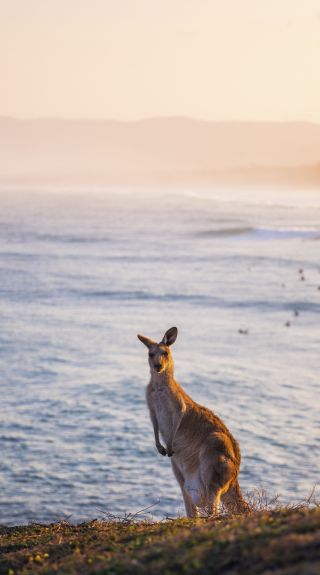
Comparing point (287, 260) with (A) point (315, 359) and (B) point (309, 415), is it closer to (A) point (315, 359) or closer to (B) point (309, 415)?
(A) point (315, 359)

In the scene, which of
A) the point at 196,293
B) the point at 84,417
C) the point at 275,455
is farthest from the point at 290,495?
the point at 196,293

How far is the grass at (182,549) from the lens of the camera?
6395 mm

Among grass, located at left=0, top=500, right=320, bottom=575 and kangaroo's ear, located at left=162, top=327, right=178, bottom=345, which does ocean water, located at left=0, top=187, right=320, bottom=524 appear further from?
kangaroo's ear, located at left=162, top=327, right=178, bottom=345

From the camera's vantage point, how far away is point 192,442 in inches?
394

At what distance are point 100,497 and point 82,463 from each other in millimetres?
2210

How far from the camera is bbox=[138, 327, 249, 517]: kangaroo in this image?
9.77 meters

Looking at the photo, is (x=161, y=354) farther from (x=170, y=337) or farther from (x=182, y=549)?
(x=182, y=549)

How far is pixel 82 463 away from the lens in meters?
21.8

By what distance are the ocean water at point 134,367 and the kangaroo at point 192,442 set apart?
0.43 meters

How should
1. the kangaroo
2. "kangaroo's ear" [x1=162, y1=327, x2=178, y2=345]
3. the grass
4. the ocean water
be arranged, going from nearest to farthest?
the grass
the kangaroo
"kangaroo's ear" [x1=162, y1=327, x2=178, y2=345]
the ocean water

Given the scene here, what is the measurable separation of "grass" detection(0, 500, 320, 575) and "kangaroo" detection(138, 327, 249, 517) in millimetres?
454

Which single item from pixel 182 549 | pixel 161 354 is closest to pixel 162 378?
pixel 161 354

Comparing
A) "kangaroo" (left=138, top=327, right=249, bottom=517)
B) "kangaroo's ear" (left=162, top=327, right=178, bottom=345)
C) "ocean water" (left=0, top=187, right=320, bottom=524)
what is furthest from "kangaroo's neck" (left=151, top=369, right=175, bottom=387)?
"ocean water" (left=0, top=187, right=320, bottom=524)

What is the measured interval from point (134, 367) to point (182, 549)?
2312 centimetres
